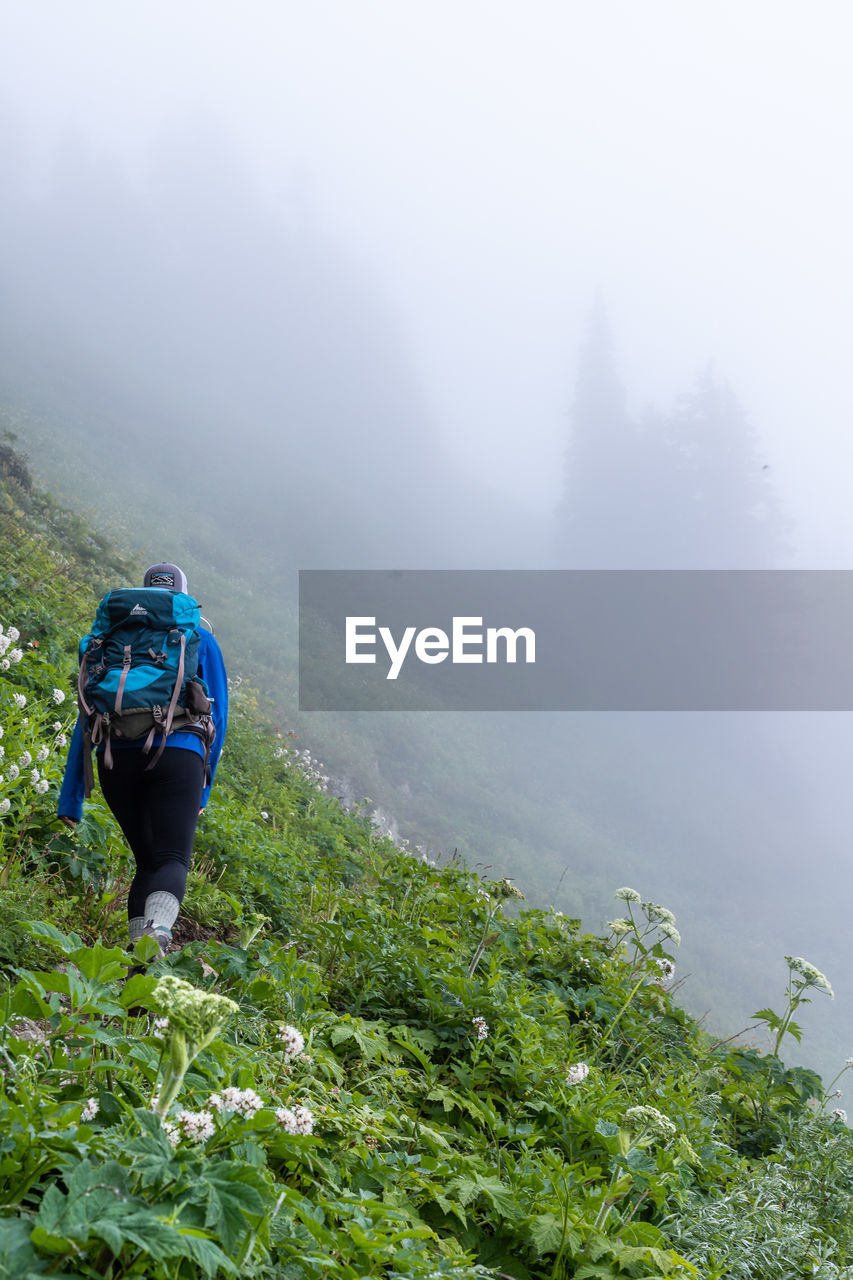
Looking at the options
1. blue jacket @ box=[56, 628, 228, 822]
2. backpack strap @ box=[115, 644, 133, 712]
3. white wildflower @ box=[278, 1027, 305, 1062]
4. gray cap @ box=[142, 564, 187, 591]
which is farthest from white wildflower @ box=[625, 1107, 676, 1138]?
gray cap @ box=[142, 564, 187, 591]

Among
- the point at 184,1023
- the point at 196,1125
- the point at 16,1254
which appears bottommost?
the point at 16,1254

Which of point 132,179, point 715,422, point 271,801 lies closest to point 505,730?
point 271,801

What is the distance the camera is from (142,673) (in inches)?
140

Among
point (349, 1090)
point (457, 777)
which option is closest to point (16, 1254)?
point (349, 1090)

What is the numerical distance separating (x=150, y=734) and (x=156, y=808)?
1.25 feet

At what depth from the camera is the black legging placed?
11.8ft

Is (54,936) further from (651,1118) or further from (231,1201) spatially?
(651,1118)

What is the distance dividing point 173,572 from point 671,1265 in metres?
3.64

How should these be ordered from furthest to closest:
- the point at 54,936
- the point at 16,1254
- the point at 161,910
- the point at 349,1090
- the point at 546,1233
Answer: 1. the point at 161,910
2. the point at 349,1090
3. the point at 546,1233
4. the point at 54,936
5. the point at 16,1254

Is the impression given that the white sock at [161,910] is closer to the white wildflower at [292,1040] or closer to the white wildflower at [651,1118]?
the white wildflower at [292,1040]

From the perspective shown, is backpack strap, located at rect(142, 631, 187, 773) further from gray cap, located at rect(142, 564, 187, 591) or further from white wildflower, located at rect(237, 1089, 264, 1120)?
white wildflower, located at rect(237, 1089, 264, 1120)

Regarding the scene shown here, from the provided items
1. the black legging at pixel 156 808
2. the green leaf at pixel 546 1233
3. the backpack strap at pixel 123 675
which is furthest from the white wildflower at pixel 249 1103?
the backpack strap at pixel 123 675

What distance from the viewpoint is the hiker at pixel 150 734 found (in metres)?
3.54

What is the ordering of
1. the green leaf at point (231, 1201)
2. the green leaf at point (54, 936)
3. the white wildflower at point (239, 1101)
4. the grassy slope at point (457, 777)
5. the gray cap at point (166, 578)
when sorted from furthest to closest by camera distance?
the grassy slope at point (457, 777) < the gray cap at point (166, 578) < the green leaf at point (54, 936) < the white wildflower at point (239, 1101) < the green leaf at point (231, 1201)
